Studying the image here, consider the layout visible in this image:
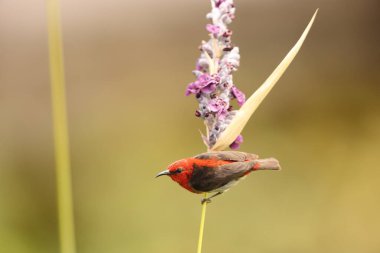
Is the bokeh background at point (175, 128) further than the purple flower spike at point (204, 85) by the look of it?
Yes

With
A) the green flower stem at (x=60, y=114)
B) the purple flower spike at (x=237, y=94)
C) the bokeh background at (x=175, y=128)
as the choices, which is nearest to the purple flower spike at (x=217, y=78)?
the purple flower spike at (x=237, y=94)

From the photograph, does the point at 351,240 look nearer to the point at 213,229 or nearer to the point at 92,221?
the point at 213,229

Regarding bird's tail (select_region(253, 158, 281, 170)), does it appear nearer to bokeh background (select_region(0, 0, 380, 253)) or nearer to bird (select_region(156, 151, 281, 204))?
bird (select_region(156, 151, 281, 204))

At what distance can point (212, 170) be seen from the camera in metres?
0.45

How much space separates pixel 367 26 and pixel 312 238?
2.71 feet

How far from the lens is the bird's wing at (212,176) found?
45 centimetres

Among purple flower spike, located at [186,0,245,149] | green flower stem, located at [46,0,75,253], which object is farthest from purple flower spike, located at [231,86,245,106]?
green flower stem, located at [46,0,75,253]

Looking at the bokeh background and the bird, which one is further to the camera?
the bokeh background

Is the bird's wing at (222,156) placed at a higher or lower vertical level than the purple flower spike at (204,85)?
lower

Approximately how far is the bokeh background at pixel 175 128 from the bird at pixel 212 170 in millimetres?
1006

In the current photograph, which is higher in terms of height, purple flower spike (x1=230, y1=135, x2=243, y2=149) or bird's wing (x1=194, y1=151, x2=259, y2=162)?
purple flower spike (x1=230, y1=135, x2=243, y2=149)

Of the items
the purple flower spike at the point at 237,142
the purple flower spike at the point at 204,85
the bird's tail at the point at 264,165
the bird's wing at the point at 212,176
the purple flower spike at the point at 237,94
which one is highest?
the purple flower spike at the point at 204,85

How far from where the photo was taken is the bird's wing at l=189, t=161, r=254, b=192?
0.45 metres

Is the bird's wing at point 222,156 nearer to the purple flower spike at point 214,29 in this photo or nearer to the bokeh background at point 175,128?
the purple flower spike at point 214,29
